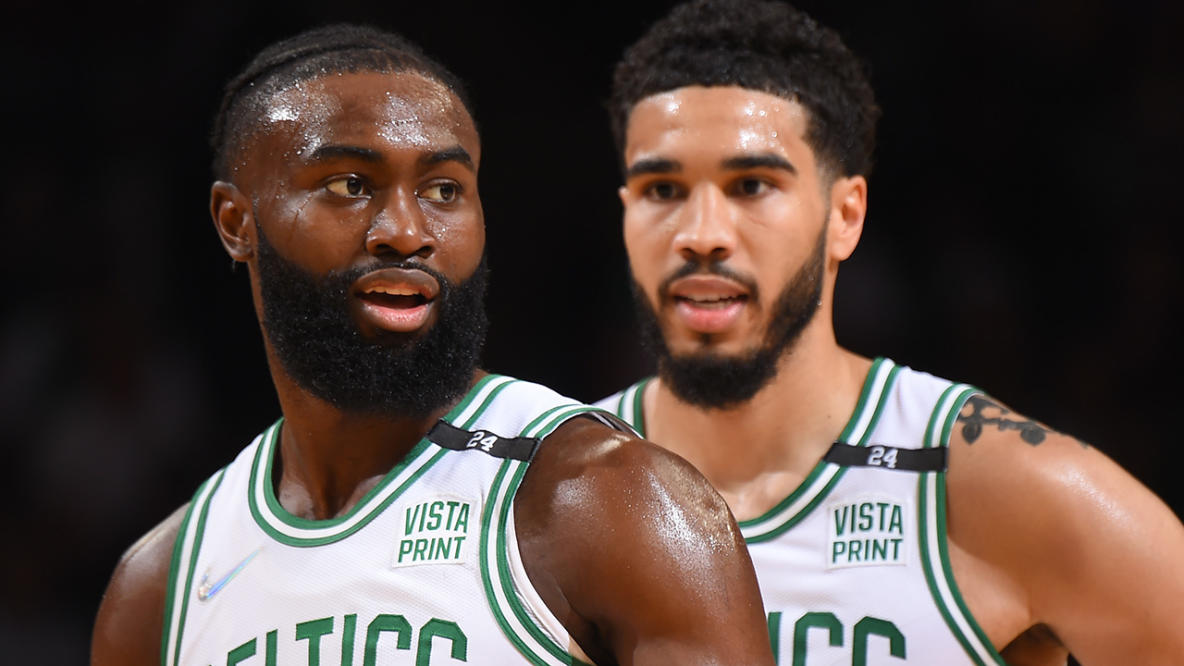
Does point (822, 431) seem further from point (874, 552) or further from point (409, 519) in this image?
point (409, 519)

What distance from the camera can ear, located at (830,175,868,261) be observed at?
3.39 m

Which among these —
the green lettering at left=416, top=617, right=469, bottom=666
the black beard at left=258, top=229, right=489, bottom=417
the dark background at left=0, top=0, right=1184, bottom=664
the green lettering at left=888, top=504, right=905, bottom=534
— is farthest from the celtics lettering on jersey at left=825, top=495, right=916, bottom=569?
the dark background at left=0, top=0, right=1184, bottom=664

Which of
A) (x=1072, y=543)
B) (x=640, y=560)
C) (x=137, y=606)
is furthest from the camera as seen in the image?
(x=1072, y=543)

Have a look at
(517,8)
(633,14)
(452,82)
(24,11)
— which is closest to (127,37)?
(24,11)

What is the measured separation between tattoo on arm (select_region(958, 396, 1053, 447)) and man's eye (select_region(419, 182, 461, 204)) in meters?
1.24

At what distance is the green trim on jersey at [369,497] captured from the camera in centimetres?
229

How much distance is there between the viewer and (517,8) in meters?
6.18

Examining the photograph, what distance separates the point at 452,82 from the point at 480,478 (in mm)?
687

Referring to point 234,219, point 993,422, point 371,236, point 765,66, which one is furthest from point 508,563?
point 765,66

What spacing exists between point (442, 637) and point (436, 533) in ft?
0.53

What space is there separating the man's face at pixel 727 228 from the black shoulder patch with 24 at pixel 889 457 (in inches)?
9.8

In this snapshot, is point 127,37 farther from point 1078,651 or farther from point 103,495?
point 1078,651

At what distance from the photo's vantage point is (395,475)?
7.59 ft

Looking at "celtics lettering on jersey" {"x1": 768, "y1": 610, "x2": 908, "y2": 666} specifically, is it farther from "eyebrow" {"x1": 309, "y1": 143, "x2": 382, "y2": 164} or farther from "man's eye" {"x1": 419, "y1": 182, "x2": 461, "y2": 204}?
"eyebrow" {"x1": 309, "y1": 143, "x2": 382, "y2": 164}
